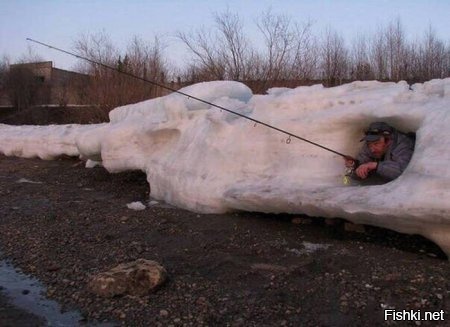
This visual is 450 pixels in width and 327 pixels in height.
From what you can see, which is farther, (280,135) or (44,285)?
(280,135)

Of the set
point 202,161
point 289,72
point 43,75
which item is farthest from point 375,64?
point 43,75

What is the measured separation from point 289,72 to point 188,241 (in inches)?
527

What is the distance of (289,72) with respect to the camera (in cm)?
1756

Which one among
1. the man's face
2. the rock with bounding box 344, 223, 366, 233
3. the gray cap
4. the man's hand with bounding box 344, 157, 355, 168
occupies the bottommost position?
the rock with bounding box 344, 223, 366, 233

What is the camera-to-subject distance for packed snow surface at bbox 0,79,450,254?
401cm

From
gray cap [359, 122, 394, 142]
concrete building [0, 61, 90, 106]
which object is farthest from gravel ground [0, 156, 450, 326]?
concrete building [0, 61, 90, 106]

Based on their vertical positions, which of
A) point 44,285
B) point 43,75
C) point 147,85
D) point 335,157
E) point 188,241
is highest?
point 43,75

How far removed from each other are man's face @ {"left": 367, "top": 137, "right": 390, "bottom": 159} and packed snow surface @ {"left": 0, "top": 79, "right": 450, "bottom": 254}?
0.23m

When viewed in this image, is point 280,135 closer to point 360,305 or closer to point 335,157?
point 335,157

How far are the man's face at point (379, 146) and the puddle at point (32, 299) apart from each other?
2.73 meters

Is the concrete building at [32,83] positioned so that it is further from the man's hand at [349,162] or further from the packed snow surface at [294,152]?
the man's hand at [349,162]

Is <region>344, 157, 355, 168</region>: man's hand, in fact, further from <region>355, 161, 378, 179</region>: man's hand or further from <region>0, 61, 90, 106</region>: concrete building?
<region>0, 61, 90, 106</region>: concrete building

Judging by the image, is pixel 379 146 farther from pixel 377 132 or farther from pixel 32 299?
pixel 32 299

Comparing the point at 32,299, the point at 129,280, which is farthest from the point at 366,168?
the point at 32,299
